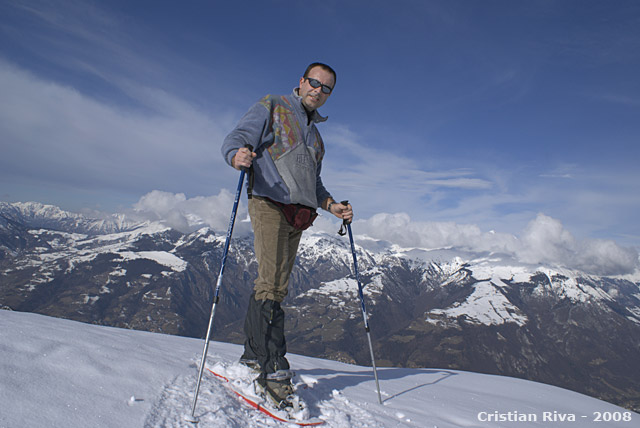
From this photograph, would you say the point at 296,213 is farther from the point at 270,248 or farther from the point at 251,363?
the point at 251,363

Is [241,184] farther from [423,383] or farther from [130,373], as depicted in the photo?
[423,383]

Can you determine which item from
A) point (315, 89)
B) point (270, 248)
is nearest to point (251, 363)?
point (270, 248)

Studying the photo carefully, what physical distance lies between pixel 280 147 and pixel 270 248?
135 centimetres

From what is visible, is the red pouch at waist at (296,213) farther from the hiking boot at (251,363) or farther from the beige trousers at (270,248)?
the hiking boot at (251,363)

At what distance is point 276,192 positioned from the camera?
434 cm

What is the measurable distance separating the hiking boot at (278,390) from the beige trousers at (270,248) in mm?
944

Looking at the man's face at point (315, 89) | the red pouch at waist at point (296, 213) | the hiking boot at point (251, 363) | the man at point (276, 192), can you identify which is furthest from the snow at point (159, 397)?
the man's face at point (315, 89)

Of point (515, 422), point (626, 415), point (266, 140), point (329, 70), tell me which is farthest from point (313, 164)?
point (626, 415)

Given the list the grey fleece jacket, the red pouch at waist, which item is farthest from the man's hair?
the red pouch at waist

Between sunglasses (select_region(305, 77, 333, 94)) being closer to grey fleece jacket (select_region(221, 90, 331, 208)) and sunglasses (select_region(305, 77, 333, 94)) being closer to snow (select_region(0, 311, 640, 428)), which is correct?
grey fleece jacket (select_region(221, 90, 331, 208))

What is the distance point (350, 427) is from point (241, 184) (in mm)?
3139

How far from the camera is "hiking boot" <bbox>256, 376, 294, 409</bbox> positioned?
12.4ft

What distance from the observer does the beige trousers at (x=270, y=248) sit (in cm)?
429

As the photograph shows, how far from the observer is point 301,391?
4465 millimetres
